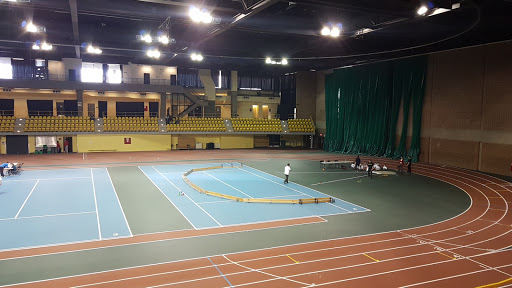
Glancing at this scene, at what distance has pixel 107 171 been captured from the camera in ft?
78.9

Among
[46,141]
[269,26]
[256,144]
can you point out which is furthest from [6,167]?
[256,144]

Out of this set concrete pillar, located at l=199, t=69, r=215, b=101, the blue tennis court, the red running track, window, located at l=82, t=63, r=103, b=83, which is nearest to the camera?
the red running track

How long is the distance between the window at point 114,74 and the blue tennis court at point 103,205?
1817cm

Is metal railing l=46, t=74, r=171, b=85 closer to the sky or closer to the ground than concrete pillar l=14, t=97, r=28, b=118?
closer to the sky

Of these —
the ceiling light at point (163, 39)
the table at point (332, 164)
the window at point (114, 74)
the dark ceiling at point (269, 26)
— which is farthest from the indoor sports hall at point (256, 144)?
the table at point (332, 164)

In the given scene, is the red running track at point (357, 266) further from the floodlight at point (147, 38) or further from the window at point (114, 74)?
the window at point (114, 74)

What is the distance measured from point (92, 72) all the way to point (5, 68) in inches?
309

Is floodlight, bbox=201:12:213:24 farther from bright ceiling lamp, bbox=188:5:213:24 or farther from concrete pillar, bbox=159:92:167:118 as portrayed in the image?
concrete pillar, bbox=159:92:167:118

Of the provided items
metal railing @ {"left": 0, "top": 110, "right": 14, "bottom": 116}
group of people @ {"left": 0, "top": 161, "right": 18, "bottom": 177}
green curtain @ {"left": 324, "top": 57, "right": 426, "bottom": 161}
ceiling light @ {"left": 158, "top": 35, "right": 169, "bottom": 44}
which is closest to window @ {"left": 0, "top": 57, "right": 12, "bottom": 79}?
metal railing @ {"left": 0, "top": 110, "right": 14, "bottom": 116}

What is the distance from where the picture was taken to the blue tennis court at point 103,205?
11836 millimetres

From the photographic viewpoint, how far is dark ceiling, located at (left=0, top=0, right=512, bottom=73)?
17234 millimetres

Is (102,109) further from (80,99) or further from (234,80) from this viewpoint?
(234,80)

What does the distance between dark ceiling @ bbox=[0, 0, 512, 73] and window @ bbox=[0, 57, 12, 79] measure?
52 cm

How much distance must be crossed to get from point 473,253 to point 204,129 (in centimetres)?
3130
